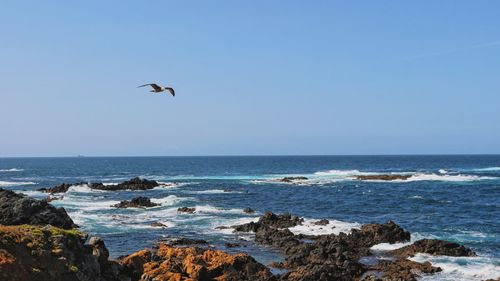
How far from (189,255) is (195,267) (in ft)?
5.52

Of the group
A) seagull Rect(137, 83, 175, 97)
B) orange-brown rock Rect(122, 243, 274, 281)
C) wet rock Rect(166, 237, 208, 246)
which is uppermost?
seagull Rect(137, 83, 175, 97)

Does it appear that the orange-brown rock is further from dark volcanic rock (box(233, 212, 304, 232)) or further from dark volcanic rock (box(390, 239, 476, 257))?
dark volcanic rock (box(233, 212, 304, 232))

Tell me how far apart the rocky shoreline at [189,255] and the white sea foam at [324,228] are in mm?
645

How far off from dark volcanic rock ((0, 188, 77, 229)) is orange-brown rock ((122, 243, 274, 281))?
10.5 ft

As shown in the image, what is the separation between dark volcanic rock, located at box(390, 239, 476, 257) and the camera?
30.2 meters

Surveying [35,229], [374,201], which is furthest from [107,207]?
[35,229]

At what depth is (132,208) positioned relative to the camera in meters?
56.7

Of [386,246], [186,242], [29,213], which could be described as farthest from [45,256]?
[386,246]

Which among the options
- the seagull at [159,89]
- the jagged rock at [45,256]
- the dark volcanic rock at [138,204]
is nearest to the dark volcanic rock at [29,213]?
the jagged rock at [45,256]

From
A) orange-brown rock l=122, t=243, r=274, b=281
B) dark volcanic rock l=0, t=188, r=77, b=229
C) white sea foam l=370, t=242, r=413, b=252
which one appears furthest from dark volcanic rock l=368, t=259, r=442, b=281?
dark volcanic rock l=0, t=188, r=77, b=229

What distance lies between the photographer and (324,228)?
41188 mm

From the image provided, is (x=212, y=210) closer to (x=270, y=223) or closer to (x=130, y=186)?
(x=270, y=223)

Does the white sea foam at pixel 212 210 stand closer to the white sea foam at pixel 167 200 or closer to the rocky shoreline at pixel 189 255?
the white sea foam at pixel 167 200

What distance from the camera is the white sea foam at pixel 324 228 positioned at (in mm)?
39931
